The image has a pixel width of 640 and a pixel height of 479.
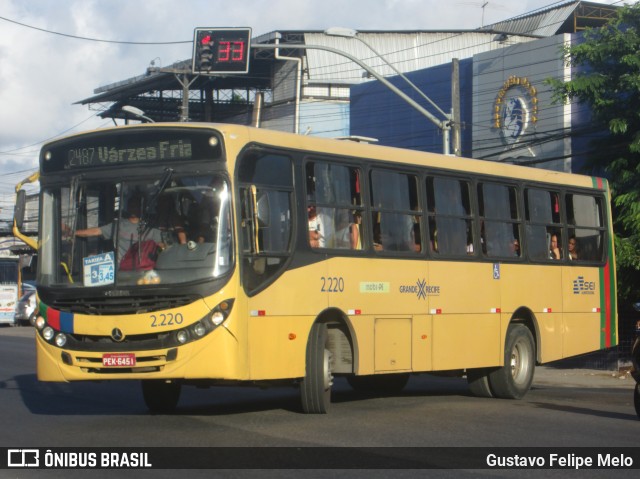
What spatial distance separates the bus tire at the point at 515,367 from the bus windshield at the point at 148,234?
20.1 ft

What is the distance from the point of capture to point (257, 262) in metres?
11.9

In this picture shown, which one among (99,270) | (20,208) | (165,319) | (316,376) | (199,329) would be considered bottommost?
(316,376)

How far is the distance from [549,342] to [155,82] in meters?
35.6

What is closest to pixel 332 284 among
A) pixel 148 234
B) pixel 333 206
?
pixel 333 206

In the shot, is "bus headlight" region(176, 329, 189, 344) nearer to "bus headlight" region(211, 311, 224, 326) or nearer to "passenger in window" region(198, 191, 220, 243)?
"bus headlight" region(211, 311, 224, 326)

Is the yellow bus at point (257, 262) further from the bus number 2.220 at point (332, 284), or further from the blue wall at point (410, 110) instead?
the blue wall at point (410, 110)

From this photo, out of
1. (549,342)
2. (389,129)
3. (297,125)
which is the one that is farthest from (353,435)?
(297,125)

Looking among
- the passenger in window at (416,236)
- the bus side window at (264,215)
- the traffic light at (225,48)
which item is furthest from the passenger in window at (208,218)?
the traffic light at (225,48)

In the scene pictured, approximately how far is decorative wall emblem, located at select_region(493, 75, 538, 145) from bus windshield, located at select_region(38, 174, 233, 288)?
2105cm

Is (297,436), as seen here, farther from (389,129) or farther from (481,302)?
(389,129)

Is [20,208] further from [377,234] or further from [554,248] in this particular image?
[554,248]

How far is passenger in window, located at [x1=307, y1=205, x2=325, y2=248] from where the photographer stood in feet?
41.8

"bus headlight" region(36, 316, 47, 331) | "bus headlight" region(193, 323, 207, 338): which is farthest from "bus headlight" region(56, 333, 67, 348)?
"bus headlight" region(193, 323, 207, 338)

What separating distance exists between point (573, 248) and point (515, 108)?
15391 mm
